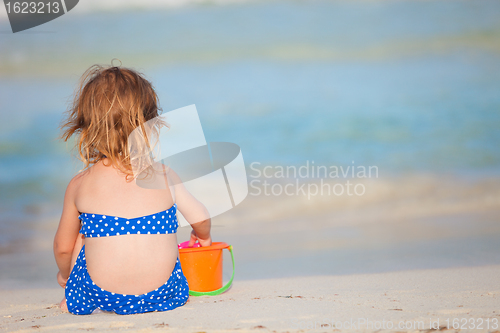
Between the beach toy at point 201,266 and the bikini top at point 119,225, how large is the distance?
0.29m

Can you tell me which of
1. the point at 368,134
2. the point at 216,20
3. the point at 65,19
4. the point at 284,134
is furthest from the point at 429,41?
the point at 65,19

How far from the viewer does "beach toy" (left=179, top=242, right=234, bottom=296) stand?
177cm

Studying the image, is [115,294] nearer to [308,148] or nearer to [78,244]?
[78,244]

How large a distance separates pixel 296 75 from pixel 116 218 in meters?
4.88

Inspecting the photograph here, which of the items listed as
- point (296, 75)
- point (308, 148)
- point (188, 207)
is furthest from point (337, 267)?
point (296, 75)

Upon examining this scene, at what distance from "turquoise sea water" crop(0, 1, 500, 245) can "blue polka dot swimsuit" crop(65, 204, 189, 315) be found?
10.5 ft

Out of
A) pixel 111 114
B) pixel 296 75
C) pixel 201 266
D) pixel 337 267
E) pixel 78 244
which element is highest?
pixel 296 75

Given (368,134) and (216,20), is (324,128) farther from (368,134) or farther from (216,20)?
(216,20)

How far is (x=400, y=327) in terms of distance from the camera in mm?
1210

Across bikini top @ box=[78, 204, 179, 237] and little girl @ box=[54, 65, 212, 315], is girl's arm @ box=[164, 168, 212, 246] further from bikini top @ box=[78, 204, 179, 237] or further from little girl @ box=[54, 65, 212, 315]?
bikini top @ box=[78, 204, 179, 237]

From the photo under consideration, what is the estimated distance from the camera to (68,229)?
157 centimetres

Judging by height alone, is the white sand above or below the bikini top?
below

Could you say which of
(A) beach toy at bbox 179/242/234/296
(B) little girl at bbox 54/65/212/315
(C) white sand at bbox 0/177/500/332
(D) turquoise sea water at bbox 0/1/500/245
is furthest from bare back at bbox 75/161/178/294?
(D) turquoise sea water at bbox 0/1/500/245

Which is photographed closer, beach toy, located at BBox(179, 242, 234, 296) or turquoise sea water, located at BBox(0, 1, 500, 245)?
beach toy, located at BBox(179, 242, 234, 296)
